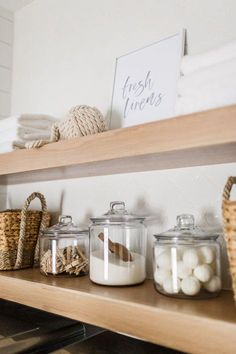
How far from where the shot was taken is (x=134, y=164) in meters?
0.99

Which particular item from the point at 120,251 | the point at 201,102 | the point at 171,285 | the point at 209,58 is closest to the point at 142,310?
the point at 171,285

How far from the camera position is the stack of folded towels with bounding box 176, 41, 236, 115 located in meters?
0.71

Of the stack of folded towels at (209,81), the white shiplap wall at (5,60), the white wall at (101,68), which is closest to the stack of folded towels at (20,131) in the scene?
the white wall at (101,68)

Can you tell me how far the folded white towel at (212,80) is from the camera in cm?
71

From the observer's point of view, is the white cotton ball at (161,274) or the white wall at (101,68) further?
the white wall at (101,68)

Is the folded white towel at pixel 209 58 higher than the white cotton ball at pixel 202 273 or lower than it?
higher

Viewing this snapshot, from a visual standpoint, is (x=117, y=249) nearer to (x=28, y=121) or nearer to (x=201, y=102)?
(x=201, y=102)

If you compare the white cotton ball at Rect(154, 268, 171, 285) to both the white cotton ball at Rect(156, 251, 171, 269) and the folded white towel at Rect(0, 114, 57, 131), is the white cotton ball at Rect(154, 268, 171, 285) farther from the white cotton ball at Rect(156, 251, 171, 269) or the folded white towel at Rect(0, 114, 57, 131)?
the folded white towel at Rect(0, 114, 57, 131)

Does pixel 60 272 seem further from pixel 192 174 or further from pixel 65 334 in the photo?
pixel 192 174

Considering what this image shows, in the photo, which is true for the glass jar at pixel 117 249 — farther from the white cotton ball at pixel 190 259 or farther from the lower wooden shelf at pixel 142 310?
the white cotton ball at pixel 190 259

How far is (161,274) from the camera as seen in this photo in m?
0.79

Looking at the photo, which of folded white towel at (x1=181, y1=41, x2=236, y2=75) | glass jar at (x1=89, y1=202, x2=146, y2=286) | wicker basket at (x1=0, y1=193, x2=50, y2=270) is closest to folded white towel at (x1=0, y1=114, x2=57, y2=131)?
wicker basket at (x1=0, y1=193, x2=50, y2=270)

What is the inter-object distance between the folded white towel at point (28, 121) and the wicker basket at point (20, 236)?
25cm

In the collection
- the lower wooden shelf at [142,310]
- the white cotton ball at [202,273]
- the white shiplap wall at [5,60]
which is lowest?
the lower wooden shelf at [142,310]
